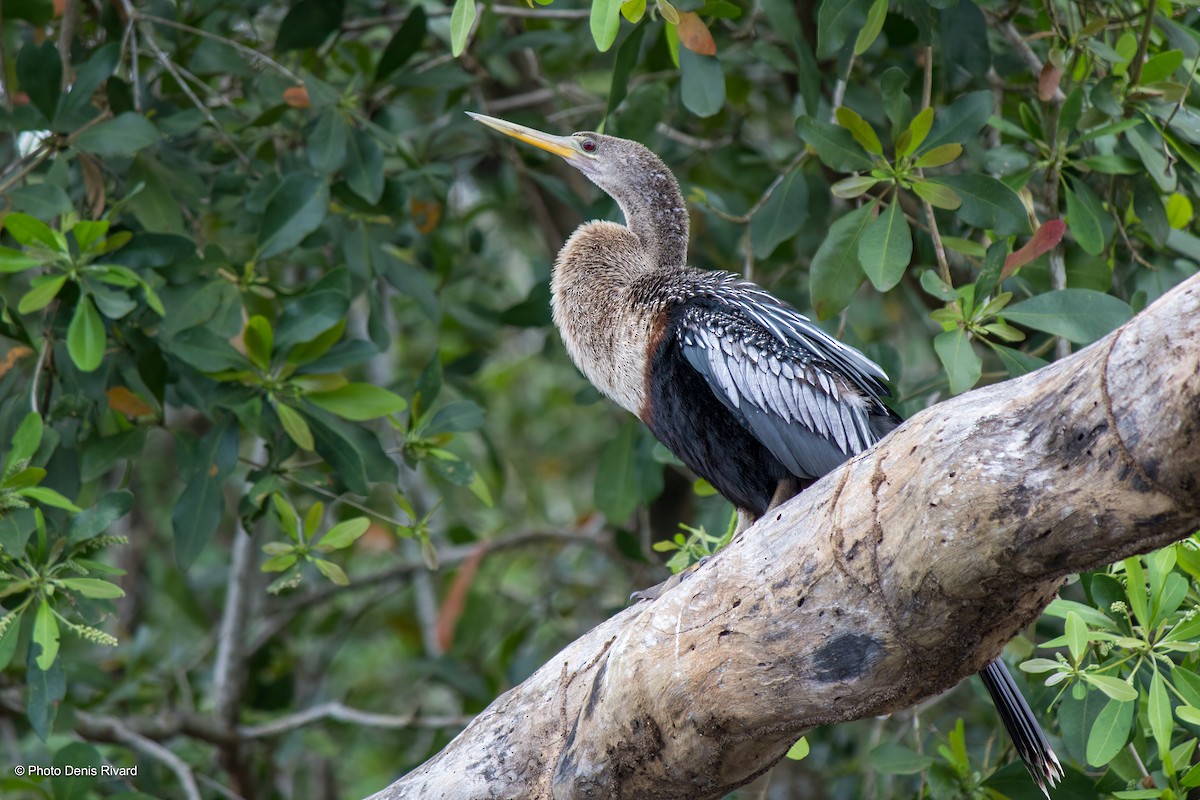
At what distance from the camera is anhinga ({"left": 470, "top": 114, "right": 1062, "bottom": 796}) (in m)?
2.85

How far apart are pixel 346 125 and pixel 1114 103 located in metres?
2.16

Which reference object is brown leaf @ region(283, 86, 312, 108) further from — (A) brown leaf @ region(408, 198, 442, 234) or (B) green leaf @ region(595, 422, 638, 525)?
(B) green leaf @ region(595, 422, 638, 525)

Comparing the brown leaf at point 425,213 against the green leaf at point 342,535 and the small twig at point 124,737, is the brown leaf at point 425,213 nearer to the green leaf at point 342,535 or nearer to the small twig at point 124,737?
the green leaf at point 342,535

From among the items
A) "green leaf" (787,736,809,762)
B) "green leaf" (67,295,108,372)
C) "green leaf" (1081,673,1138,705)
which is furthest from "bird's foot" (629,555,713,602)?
"green leaf" (67,295,108,372)

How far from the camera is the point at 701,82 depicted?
3.26 m

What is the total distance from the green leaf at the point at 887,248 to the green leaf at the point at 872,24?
1.28 feet

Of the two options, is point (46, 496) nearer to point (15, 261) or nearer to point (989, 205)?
point (15, 261)

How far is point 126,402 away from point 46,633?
774 millimetres

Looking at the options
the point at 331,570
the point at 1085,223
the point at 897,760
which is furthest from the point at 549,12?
the point at 897,760

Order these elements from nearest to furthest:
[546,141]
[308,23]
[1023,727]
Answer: [1023,727], [308,23], [546,141]

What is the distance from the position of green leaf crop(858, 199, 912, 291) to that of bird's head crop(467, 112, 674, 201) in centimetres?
89

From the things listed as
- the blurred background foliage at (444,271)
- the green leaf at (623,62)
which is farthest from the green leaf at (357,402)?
the green leaf at (623,62)

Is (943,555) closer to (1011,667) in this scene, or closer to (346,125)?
(1011,667)

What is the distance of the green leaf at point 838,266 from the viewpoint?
2887mm
